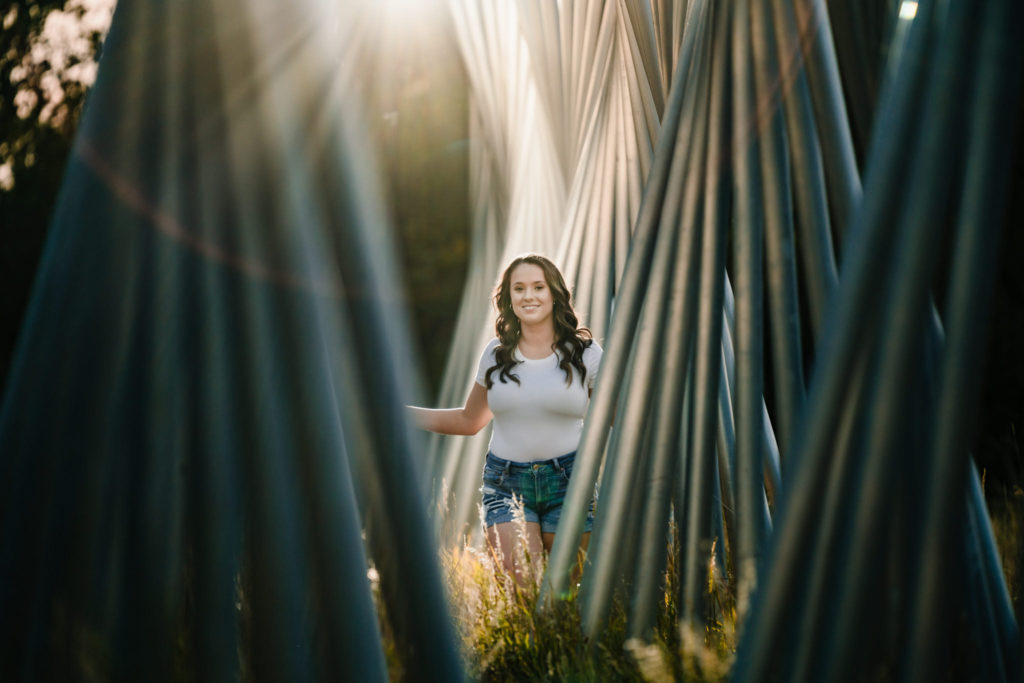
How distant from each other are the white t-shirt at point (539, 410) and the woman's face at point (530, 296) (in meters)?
0.19

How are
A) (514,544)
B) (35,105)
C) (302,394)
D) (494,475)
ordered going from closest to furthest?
(302,394), (514,544), (494,475), (35,105)

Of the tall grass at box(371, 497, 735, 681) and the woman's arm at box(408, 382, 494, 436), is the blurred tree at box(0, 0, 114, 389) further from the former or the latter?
the tall grass at box(371, 497, 735, 681)

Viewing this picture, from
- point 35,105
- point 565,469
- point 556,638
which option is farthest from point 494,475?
point 35,105

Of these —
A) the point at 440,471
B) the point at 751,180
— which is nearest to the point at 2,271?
the point at 440,471

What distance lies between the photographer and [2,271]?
8156 mm

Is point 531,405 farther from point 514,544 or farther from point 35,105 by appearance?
point 35,105

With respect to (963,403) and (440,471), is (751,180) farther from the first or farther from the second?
(440,471)

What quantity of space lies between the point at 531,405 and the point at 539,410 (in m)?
0.04

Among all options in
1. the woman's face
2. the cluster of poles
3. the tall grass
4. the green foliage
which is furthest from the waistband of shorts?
the cluster of poles

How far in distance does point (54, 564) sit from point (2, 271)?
25.0 ft

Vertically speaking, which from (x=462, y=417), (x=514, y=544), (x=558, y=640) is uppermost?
(x=462, y=417)

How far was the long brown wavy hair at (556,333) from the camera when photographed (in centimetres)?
358

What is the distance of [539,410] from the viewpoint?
3.50 metres

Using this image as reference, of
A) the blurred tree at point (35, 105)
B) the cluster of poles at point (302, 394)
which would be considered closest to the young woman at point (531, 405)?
the cluster of poles at point (302, 394)
